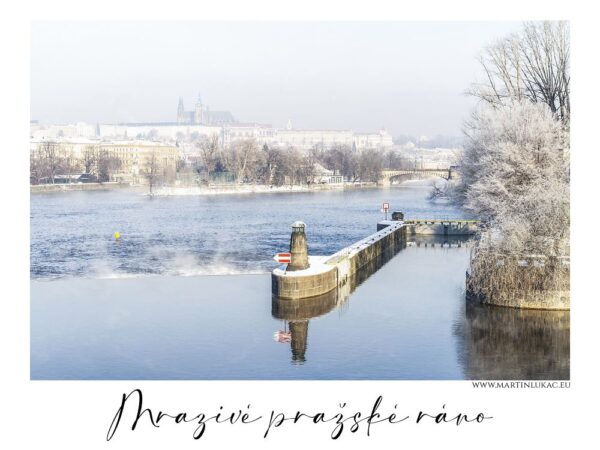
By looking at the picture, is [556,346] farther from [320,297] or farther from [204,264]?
[204,264]

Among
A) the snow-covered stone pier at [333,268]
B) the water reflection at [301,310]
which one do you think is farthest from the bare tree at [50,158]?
the water reflection at [301,310]

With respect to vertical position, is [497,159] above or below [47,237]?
above

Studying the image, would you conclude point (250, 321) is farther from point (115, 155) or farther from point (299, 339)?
point (115, 155)

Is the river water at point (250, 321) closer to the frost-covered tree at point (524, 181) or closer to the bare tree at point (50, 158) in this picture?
the frost-covered tree at point (524, 181)

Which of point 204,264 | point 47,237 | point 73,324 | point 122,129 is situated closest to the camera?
point 73,324

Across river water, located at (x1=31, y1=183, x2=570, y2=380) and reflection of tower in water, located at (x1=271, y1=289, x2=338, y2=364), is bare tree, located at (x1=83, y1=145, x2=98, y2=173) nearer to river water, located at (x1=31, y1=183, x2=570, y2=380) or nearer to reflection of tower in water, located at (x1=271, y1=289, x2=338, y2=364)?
river water, located at (x1=31, y1=183, x2=570, y2=380)

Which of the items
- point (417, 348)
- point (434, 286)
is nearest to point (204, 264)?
point (434, 286)

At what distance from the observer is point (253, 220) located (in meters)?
47.9

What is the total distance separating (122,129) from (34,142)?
61.9 metres

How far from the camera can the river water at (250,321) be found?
16391 mm

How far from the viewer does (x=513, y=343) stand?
18.1 metres

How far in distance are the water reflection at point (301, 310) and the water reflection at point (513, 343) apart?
9.59ft

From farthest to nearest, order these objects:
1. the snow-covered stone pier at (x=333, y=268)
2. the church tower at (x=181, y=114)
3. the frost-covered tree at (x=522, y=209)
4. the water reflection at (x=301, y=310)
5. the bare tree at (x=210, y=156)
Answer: the church tower at (x=181, y=114), the bare tree at (x=210, y=156), the snow-covered stone pier at (x=333, y=268), the frost-covered tree at (x=522, y=209), the water reflection at (x=301, y=310)

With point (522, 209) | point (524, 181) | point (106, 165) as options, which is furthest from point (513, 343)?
point (106, 165)
